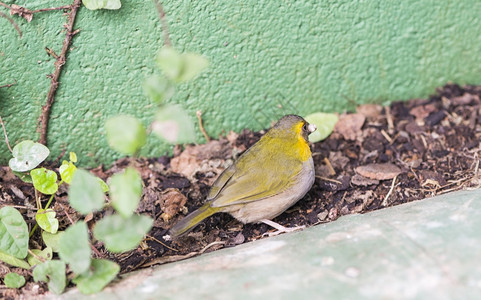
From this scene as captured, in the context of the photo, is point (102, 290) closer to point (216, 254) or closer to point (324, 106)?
point (216, 254)

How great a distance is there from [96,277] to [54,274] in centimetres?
24

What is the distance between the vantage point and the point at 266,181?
12.1ft

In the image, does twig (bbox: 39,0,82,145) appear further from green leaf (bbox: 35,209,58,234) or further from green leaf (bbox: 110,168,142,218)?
green leaf (bbox: 110,168,142,218)

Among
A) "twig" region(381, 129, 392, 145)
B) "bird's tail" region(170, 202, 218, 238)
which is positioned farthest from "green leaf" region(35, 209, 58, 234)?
"twig" region(381, 129, 392, 145)

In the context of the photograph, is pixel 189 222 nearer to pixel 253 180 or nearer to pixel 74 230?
pixel 253 180

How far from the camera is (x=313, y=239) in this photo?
2955 millimetres

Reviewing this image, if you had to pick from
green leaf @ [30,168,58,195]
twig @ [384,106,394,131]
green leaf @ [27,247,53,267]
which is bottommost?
green leaf @ [27,247,53,267]

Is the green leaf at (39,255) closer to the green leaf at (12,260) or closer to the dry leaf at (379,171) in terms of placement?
the green leaf at (12,260)

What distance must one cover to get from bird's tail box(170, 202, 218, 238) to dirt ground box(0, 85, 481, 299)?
134 millimetres

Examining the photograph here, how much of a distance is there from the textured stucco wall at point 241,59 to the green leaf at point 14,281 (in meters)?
1.10

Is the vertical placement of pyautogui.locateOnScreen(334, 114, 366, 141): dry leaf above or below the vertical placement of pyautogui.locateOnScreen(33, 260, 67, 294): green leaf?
above

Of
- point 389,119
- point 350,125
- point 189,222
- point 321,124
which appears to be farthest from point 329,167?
point 189,222

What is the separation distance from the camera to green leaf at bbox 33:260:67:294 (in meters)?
2.84

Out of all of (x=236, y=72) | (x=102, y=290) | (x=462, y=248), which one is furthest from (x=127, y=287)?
(x=236, y=72)
